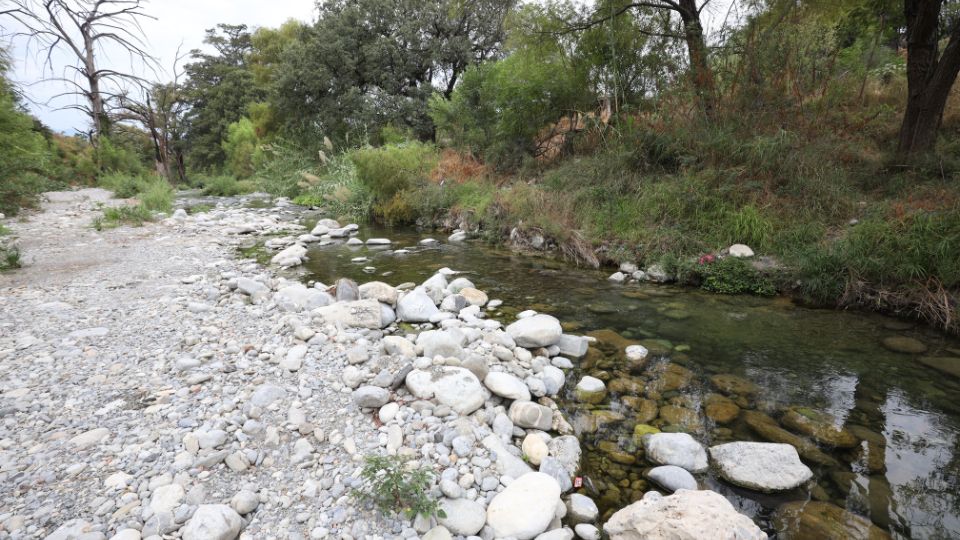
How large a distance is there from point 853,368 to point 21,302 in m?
7.44

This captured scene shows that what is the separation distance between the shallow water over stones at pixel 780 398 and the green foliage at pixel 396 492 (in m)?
0.91

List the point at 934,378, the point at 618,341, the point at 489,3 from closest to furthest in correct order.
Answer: the point at 934,378, the point at 618,341, the point at 489,3

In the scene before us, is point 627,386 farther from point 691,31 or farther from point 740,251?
point 691,31

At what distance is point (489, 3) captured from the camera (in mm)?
15281

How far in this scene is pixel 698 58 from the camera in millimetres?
7188

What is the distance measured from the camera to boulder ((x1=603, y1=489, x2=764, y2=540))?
1636 mm

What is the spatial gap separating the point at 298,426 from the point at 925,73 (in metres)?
9.35

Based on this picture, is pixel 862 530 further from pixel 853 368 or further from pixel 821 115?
pixel 821 115

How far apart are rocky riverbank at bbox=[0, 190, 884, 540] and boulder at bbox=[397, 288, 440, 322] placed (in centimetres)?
1

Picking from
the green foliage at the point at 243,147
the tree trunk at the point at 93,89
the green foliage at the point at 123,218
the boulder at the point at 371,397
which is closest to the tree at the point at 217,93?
the green foliage at the point at 243,147

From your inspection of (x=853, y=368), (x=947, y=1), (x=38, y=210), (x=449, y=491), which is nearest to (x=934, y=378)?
(x=853, y=368)

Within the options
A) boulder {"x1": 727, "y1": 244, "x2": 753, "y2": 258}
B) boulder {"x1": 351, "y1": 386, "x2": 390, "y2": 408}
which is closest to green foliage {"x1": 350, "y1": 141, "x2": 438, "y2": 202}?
boulder {"x1": 727, "y1": 244, "x2": 753, "y2": 258}

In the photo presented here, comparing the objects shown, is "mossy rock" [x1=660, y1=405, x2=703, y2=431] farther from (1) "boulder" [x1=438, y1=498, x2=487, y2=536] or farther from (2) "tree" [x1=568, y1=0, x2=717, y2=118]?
(2) "tree" [x1=568, y1=0, x2=717, y2=118]

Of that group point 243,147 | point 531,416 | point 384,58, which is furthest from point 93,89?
point 531,416
